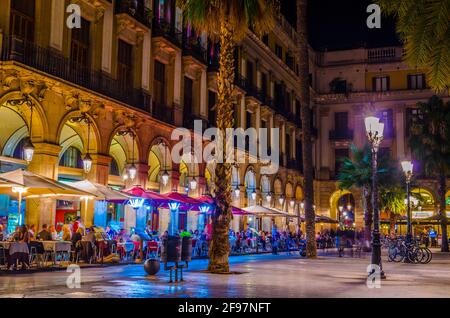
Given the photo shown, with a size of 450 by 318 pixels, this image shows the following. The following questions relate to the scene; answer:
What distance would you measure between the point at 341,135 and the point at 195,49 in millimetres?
29772

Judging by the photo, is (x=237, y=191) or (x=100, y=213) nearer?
(x=100, y=213)

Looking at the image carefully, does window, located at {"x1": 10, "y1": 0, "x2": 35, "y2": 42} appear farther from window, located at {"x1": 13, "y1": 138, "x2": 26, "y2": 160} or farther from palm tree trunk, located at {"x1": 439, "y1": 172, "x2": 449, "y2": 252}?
palm tree trunk, located at {"x1": 439, "y1": 172, "x2": 449, "y2": 252}

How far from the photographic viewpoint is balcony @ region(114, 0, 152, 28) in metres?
26.8

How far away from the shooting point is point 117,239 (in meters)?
23.5

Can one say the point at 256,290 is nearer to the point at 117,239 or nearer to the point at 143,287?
the point at 143,287

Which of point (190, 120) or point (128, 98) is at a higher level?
point (190, 120)

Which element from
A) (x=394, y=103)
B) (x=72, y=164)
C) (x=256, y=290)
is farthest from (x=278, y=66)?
Answer: (x=256, y=290)

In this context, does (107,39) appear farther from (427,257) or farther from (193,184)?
(427,257)

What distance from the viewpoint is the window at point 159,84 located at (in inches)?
1204

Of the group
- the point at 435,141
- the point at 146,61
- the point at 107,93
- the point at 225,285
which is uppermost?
the point at 146,61

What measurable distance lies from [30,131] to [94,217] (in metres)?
6.32

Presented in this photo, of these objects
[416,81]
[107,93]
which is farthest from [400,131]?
[107,93]

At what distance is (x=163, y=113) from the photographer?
99.6 ft

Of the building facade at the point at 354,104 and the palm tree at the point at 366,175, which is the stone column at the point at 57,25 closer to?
the palm tree at the point at 366,175
